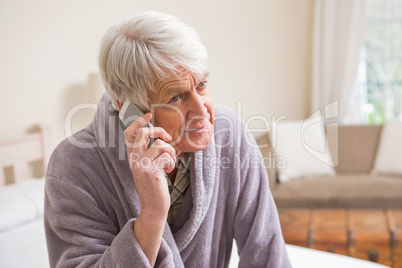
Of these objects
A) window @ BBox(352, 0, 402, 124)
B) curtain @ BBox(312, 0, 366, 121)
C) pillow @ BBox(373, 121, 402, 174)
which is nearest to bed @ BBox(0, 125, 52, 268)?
pillow @ BBox(373, 121, 402, 174)

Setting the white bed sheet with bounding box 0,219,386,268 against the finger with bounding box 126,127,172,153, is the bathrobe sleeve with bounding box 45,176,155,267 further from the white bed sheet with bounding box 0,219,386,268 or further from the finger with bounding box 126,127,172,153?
the white bed sheet with bounding box 0,219,386,268

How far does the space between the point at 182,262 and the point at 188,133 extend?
344 mm

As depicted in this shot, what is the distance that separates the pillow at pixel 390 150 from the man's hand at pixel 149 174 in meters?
3.06

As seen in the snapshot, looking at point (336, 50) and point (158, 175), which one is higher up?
point (336, 50)

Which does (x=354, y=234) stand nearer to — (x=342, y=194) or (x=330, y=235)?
(x=330, y=235)

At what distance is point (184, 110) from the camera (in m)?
1.18

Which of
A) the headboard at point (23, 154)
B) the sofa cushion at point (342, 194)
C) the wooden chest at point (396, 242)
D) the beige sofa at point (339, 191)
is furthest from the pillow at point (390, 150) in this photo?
the headboard at point (23, 154)

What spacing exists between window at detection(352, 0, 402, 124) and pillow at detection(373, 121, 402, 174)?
1.69ft

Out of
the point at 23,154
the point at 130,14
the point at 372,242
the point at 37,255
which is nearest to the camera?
the point at 37,255

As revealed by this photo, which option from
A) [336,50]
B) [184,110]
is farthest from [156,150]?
[336,50]

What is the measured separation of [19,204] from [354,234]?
1.84 metres

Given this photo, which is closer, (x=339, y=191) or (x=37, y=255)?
(x=37, y=255)

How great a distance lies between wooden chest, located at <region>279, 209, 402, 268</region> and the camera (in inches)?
114

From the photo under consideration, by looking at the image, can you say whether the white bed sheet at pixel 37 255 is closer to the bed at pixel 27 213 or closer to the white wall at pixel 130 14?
the bed at pixel 27 213
